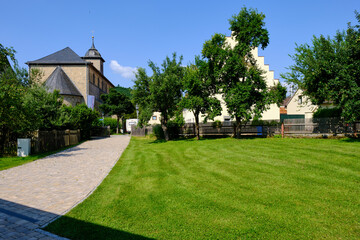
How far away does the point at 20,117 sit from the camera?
14242 mm

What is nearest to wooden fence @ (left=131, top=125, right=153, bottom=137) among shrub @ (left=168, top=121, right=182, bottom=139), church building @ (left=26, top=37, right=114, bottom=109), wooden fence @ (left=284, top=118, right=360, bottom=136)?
shrub @ (left=168, top=121, right=182, bottom=139)

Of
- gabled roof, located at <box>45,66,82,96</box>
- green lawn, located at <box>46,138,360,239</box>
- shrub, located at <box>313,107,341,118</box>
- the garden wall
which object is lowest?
green lawn, located at <box>46,138,360,239</box>

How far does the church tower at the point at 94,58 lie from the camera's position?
199 ft

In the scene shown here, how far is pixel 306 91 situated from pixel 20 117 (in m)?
21.3

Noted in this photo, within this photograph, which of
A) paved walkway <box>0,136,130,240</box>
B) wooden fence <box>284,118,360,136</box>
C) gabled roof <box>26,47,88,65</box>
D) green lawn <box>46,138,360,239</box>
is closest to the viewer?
green lawn <box>46,138,360,239</box>

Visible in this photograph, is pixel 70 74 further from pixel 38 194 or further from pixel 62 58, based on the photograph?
pixel 38 194

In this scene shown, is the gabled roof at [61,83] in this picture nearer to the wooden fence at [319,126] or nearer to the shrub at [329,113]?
the wooden fence at [319,126]

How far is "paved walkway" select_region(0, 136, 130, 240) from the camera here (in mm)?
4406

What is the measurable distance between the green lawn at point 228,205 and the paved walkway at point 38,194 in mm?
382

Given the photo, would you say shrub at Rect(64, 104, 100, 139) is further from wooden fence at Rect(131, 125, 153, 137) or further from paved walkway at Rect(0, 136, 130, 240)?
paved walkway at Rect(0, 136, 130, 240)

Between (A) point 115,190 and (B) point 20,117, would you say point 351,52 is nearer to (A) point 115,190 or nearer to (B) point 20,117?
(A) point 115,190

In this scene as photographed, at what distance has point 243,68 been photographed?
20781 mm

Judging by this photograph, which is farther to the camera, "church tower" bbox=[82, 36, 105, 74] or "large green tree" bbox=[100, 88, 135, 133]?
"church tower" bbox=[82, 36, 105, 74]

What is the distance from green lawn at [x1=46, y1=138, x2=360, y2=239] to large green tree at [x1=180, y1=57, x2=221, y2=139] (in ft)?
43.0
